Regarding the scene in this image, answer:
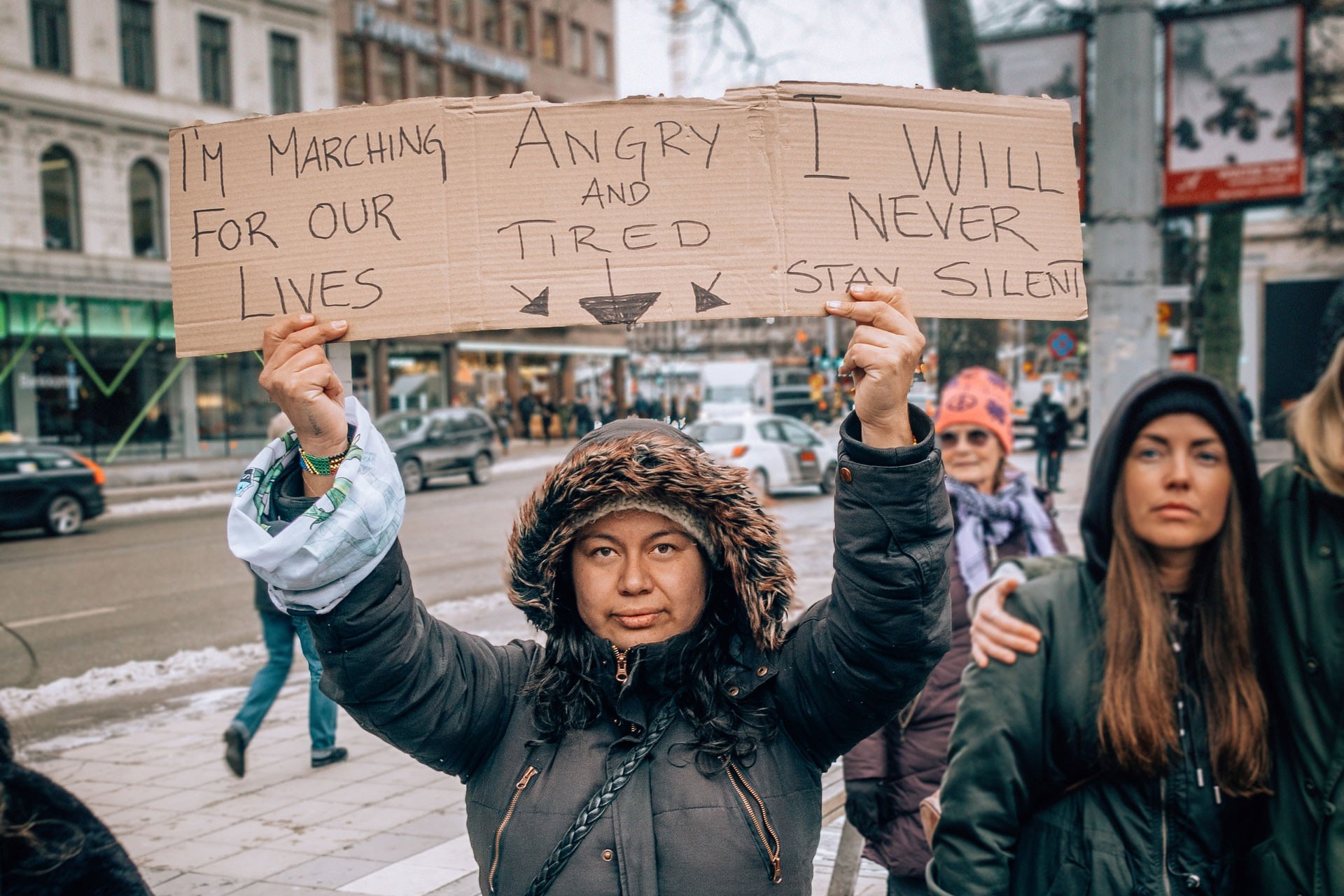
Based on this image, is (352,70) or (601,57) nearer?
(352,70)

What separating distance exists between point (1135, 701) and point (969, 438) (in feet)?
6.52

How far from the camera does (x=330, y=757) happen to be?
6.34 m

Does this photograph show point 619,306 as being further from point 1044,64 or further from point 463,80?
point 463,80

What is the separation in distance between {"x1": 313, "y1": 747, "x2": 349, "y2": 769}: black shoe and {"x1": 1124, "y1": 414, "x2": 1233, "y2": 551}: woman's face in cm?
513

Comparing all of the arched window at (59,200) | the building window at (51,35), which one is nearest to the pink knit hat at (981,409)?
the arched window at (59,200)

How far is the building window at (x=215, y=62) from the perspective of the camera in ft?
107

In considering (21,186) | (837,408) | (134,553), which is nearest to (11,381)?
(21,186)

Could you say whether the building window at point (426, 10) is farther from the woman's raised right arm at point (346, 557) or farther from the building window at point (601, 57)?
the woman's raised right arm at point (346, 557)

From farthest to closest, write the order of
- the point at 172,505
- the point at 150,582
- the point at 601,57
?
the point at 601,57, the point at 172,505, the point at 150,582

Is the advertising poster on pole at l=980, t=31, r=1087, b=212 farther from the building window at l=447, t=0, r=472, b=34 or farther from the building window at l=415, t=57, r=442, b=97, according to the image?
the building window at l=447, t=0, r=472, b=34

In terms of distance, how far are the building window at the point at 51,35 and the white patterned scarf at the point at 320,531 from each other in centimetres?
3174

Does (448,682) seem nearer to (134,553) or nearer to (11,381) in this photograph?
(134,553)

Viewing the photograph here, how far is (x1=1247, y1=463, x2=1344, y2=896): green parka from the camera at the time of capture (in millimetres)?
1981

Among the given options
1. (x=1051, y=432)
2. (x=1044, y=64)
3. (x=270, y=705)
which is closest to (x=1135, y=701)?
(x=270, y=705)
